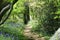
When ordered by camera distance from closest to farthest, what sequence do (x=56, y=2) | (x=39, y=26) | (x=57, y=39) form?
(x=57, y=39) < (x=56, y=2) < (x=39, y=26)

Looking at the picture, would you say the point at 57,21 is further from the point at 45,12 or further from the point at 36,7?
the point at 36,7

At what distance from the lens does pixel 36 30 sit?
16266 millimetres

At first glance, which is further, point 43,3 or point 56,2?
point 43,3

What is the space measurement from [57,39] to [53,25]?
6219 millimetres

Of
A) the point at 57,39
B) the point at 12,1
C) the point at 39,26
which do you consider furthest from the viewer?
the point at 39,26

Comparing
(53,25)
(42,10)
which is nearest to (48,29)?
(53,25)

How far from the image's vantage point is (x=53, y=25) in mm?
14195

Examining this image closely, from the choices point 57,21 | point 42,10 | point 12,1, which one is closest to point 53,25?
point 57,21

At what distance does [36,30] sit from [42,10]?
7.56ft

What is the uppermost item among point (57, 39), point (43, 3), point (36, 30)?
point (43, 3)

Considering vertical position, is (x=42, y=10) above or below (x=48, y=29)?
above

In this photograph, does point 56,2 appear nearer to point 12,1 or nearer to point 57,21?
point 57,21

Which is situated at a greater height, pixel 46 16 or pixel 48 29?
pixel 46 16

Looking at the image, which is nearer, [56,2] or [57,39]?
[57,39]
